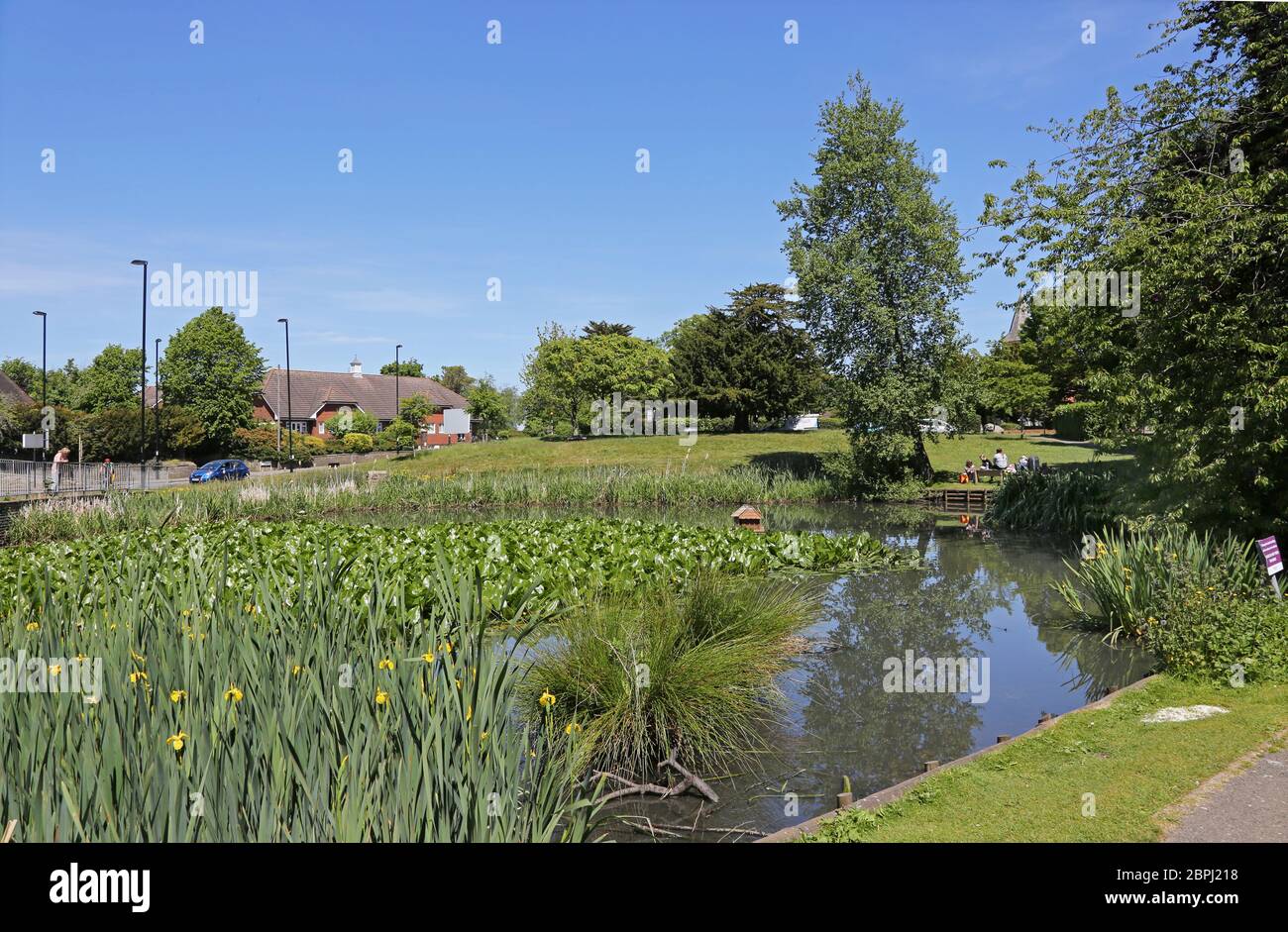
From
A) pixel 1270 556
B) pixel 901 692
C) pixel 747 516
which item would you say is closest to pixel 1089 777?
pixel 901 692

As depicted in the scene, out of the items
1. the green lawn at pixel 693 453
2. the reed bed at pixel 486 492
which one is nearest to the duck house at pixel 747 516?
the reed bed at pixel 486 492

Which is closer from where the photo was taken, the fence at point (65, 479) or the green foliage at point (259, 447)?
the fence at point (65, 479)

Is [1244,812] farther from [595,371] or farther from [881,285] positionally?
[595,371]

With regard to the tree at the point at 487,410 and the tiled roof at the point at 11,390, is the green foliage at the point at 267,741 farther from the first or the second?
the tiled roof at the point at 11,390

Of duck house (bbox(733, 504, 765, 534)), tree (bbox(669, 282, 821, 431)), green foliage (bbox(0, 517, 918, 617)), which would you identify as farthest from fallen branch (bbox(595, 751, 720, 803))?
tree (bbox(669, 282, 821, 431))

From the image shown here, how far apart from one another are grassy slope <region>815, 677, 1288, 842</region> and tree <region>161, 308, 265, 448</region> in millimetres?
63539

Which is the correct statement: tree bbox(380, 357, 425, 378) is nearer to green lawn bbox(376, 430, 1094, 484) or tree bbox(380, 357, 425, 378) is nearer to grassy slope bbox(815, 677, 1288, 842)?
green lawn bbox(376, 430, 1094, 484)

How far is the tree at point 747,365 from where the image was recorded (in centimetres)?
5856

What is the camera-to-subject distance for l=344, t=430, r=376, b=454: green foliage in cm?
6512

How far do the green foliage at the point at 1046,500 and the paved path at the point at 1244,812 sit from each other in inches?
732

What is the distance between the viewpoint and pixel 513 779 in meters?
4.37

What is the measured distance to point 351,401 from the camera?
82.6 m

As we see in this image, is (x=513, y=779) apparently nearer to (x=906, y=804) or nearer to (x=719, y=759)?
(x=906, y=804)
